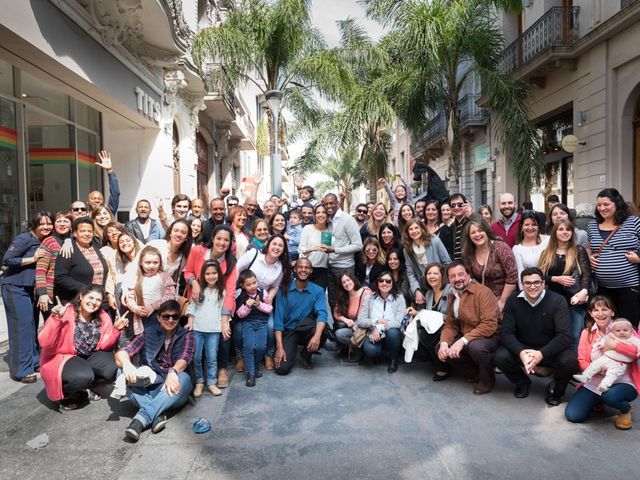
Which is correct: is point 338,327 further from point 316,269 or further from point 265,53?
point 265,53

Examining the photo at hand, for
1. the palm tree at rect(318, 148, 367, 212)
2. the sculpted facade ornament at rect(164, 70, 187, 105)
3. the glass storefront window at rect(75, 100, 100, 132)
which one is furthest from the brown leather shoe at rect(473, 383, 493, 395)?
the palm tree at rect(318, 148, 367, 212)

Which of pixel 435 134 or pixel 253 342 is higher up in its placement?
pixel 435 134

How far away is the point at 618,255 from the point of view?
4984mm

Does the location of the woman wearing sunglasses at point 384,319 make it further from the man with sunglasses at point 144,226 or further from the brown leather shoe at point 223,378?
the man with sunglasses at point 144,226

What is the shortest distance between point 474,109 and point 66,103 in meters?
15.7

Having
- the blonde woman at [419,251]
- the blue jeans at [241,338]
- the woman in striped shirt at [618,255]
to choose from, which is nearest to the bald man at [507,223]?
the blonde woman at [419,251]

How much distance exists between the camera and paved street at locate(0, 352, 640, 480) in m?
3.33

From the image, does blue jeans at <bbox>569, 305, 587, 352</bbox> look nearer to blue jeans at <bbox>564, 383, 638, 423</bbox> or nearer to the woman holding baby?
the woman holding baby

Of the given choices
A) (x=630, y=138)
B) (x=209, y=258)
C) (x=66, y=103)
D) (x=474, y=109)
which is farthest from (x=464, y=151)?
(x=209, y=258)

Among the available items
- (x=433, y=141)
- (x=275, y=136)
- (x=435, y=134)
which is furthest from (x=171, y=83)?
(x=433, y=141)

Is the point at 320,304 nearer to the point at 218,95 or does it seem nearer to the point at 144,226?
the point at 144,226

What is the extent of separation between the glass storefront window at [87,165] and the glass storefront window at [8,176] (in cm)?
180

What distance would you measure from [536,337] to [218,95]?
12.7 metres

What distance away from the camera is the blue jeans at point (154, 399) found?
398 cm
